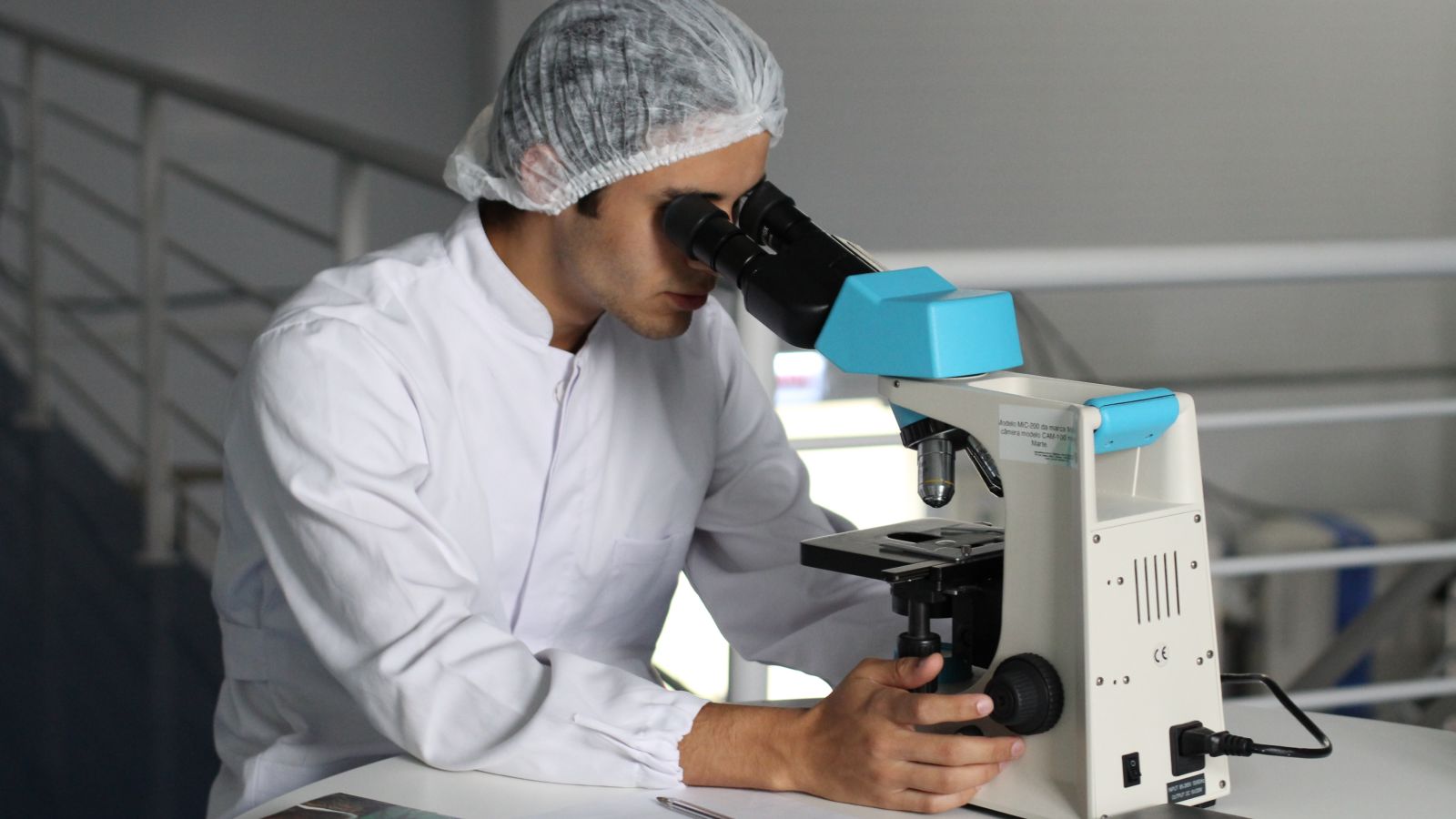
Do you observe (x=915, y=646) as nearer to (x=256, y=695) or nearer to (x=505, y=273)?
(x=505, y=273)

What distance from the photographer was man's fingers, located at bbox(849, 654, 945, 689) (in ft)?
3.24

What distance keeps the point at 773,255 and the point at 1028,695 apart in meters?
0.38

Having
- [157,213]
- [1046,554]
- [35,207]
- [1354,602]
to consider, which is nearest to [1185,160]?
[1354,602]

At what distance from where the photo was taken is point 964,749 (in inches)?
38.3

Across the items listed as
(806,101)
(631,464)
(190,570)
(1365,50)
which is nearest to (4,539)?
(190,570)

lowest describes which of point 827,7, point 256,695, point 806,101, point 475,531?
point 256,695

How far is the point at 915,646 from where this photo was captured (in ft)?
3.31

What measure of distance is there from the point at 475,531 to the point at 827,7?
2244mm

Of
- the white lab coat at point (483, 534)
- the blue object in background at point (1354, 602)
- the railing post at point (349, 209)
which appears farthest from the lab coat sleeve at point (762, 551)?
the blue object in background at point (1354, 602)

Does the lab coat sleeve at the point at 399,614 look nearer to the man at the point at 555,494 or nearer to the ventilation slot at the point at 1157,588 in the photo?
the man at the point at 555,494

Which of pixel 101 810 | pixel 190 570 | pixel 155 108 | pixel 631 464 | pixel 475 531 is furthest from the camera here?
pixel 190 570

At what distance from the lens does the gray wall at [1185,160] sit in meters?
2.93

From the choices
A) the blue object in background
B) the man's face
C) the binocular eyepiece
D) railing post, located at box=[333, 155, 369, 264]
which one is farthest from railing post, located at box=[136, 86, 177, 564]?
the blue object in background

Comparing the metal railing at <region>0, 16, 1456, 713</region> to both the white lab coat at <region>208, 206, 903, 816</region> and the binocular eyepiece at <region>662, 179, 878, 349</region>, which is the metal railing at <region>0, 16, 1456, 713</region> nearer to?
the white lab coat at <region>208, 206, 903, 816</region>
